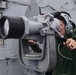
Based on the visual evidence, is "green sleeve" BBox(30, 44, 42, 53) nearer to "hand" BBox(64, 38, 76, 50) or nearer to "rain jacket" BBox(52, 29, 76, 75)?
"rain jacket" BBox(52, 29, 76, 75)

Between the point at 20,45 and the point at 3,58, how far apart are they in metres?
1.58

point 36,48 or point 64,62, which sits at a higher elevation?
point 36,48

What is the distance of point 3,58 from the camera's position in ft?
9.83

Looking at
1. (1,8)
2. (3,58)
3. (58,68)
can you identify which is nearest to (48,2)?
(1,8)

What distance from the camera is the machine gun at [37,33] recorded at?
1.20 metres

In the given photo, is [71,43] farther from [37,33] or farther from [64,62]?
[64,62]

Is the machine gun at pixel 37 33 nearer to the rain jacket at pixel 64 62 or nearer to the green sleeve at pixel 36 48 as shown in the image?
the green sleeve at pixel 36 48

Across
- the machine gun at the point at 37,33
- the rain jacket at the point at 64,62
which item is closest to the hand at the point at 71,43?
the machine gun at the point at 37,33

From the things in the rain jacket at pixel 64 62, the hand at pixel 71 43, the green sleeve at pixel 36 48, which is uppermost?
the hand at pixel 71 43

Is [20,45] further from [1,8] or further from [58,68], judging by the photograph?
[1,8]

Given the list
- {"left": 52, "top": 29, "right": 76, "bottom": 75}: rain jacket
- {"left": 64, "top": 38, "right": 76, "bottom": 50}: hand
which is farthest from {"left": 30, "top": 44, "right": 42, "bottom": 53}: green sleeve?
{"left": 64, "top": 38, "right": 76, "bottom": 50}: hand

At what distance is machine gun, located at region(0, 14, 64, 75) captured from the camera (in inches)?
47.3

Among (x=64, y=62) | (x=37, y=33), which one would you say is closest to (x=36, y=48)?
(x=64, y=62)

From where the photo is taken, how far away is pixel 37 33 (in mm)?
1280
